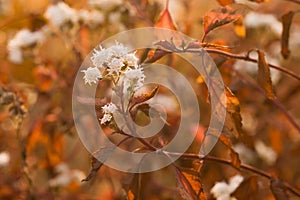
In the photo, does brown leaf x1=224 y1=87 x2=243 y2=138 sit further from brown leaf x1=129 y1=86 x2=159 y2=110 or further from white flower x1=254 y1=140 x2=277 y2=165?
white flower x1=254 y1=140 x2=277 y2=165

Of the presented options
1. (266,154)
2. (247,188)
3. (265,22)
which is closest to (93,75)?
(247,188)

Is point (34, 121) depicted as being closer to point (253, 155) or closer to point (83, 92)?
point (83, 92)

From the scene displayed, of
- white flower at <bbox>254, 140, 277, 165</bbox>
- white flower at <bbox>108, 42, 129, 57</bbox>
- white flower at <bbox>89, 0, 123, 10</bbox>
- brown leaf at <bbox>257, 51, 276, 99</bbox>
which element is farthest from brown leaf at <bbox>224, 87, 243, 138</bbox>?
white flower at <bbox>254, 140, 277, 165</bbox>

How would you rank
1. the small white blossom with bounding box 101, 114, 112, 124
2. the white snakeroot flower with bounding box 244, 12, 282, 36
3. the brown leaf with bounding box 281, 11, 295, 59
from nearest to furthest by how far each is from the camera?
1. the small white blossom with bounding box 101, 114, 112, 124
2. the brown leaf with bounding box 281, 11, 295, 59
3. the white snakeroot flower with bounding box 244, 12, 282, 36

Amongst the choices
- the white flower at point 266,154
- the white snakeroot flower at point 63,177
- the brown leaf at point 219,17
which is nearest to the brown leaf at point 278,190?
the brown leaf at point 219,17

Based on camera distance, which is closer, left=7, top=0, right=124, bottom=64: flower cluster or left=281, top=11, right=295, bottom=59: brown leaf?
left=281, top=11, right=295, bottom=59: brown leaf

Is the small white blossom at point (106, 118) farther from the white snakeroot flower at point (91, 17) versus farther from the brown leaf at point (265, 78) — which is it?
the white snakeroot flower at point (91, 17)
